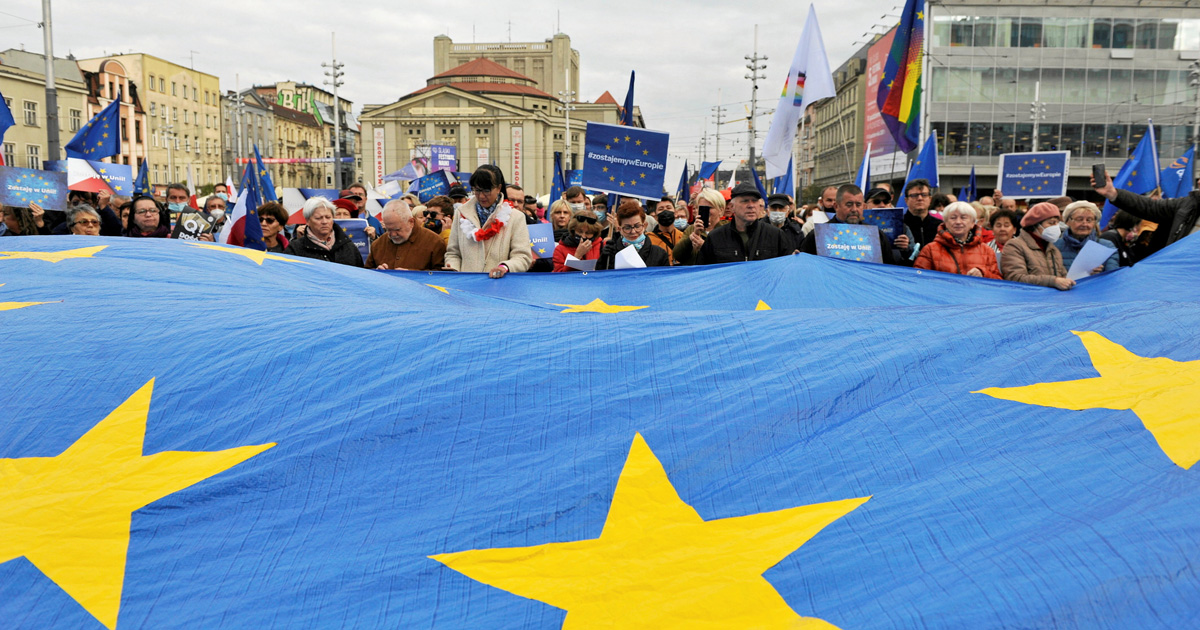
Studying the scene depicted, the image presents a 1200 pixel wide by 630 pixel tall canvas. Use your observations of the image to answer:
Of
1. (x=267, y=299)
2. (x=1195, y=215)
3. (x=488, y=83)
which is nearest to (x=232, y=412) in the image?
(x=267, y=299)

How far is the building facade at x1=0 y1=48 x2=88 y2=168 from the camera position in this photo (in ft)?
162

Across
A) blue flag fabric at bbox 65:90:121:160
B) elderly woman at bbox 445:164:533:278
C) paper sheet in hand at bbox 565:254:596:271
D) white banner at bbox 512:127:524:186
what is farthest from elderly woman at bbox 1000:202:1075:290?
white banner at bbox 512:127:524:186

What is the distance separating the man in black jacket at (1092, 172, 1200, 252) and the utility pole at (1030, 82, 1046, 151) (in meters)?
43.3

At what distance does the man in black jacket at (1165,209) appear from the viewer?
6.48m

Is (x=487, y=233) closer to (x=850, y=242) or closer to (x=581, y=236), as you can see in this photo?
(x=581, y=236)

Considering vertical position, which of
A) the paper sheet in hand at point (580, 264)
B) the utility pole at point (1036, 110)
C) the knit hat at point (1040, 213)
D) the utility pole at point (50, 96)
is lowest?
the paper sheet in hand at point (580, 264)

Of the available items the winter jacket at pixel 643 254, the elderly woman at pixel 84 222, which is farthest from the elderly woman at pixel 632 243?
the elderly woman at pixel 84 222

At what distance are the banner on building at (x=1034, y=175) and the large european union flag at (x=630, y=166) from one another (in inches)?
225

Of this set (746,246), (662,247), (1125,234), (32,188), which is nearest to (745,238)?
(746,246)

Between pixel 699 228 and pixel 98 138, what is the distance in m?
9.08

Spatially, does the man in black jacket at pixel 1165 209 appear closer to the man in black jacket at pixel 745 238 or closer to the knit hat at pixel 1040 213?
the knit hat at pixel 1040 213

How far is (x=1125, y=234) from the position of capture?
7410 mm

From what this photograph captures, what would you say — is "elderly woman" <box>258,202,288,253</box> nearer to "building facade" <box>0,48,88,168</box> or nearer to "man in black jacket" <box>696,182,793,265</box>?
"man in black jacket" <box>696,182,793,265</box>

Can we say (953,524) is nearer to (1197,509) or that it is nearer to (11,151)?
(1197,509)
